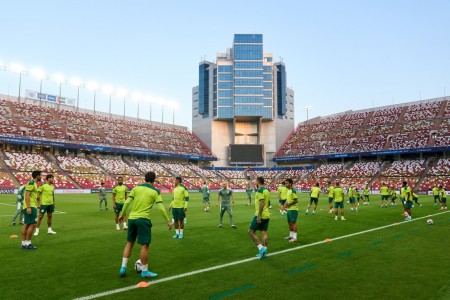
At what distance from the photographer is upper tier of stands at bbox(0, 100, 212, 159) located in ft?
206

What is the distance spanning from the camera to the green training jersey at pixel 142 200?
7.39 metres

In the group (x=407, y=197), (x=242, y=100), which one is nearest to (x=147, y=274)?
(x=407, y=197)

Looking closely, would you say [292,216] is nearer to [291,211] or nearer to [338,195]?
[291,211]

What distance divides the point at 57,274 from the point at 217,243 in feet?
17.5

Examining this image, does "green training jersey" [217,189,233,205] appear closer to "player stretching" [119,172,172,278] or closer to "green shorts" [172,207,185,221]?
"green shorts" [172,207,185,221]

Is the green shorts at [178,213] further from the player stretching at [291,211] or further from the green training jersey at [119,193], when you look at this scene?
the player stretching at [291,211]

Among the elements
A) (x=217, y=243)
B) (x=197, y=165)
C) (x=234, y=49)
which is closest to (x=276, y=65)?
(x=234, y=49)

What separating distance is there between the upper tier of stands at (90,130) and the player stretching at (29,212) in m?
56.3

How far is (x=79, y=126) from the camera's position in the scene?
71625 millimetres

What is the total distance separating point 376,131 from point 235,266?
74291 mm

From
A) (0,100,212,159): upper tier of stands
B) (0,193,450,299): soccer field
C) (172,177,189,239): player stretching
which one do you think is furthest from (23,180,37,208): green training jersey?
(0,100,212,159): upper tier of stands

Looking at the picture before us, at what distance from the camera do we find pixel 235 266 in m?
8.33

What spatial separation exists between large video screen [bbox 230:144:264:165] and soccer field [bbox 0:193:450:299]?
70.4 m

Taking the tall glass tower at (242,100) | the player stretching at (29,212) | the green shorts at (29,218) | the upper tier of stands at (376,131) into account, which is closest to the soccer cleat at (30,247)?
the player stretching at (29,212)
